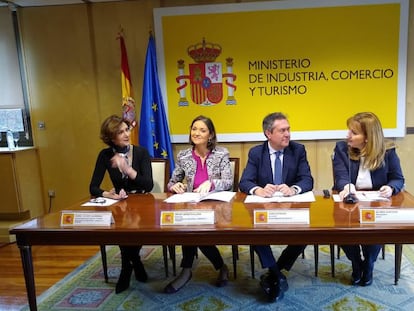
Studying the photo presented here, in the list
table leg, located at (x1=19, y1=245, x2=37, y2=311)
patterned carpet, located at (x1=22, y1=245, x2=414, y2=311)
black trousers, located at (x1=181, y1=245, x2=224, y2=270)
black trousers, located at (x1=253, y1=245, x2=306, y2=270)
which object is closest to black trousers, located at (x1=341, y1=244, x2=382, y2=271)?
patterned carpet, located at (x1=22, y1=245, x2=414, y2=311)

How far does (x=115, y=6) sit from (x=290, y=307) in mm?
3121

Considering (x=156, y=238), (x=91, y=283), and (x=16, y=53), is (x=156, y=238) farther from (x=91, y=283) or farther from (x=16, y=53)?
(x=16, y=53)

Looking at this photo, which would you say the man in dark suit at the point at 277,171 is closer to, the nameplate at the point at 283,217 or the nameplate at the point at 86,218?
the nameplate at the point at 283,217

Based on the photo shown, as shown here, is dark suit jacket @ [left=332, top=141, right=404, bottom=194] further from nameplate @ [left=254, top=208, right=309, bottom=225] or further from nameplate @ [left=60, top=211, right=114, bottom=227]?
nameplate @ [left=60, top=211, right=114, bottom=227]

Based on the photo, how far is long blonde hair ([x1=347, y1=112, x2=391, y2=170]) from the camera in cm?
199

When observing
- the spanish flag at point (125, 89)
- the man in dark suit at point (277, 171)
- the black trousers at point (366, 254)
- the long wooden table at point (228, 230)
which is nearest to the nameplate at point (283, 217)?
the long wooden table at point (228, 230)

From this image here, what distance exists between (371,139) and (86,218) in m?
1.63

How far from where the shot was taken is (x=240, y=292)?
2182mm

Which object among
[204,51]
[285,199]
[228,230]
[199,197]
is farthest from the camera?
[204,51]

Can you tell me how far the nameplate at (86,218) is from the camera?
1597mm

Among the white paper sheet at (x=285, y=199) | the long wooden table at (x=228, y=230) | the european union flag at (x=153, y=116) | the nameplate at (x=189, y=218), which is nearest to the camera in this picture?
the long wooden table at (x=228, y=230)

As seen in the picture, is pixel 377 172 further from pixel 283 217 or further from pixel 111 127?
pixel 111 127

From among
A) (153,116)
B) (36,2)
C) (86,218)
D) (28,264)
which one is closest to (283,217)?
(86,218)

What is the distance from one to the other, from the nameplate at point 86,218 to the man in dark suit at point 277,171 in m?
0.84
